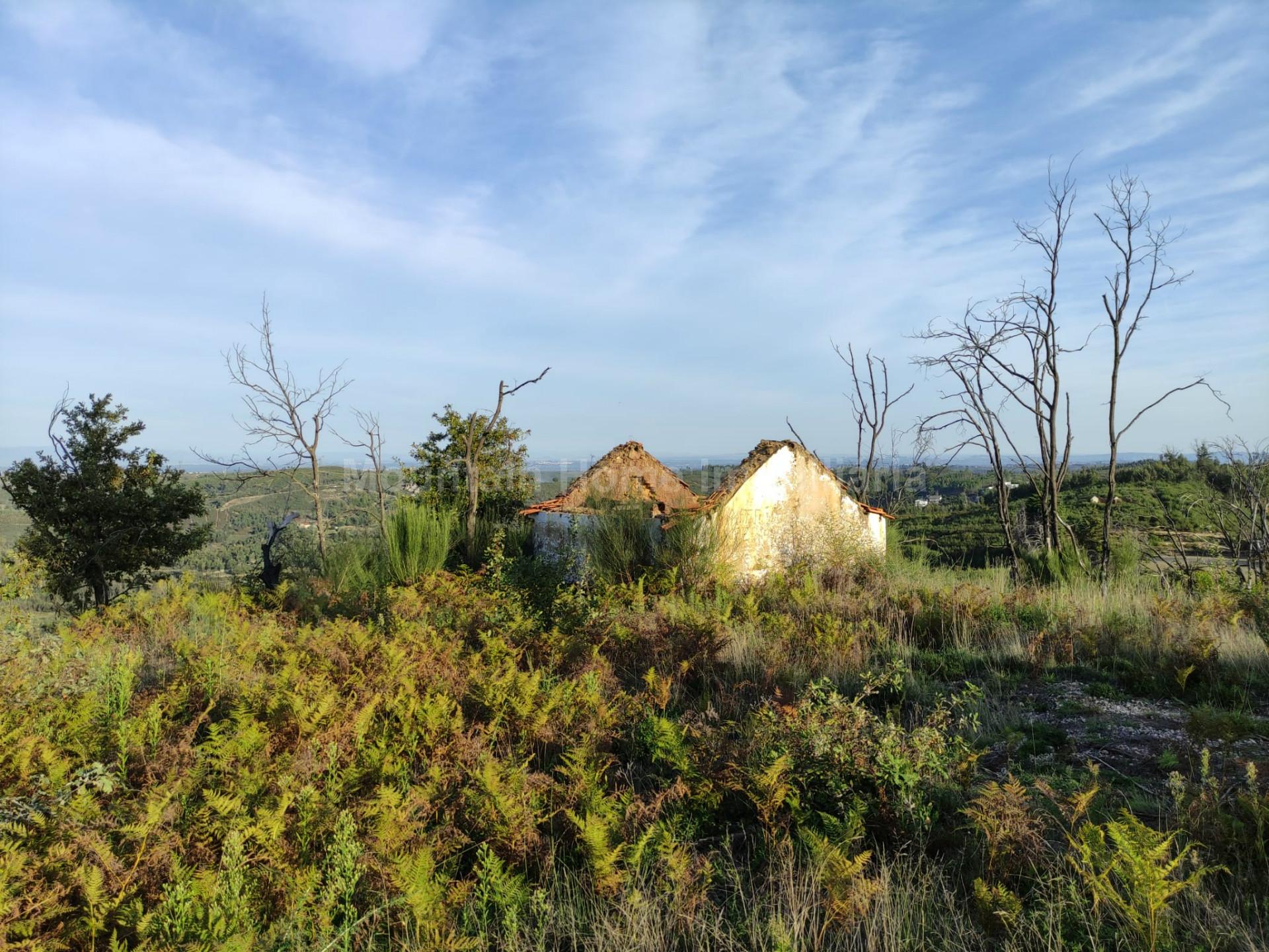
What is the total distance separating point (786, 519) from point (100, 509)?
12.1 meters

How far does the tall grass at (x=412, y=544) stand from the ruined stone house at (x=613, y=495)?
1.58 metres

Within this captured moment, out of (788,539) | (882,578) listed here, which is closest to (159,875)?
(882,578)

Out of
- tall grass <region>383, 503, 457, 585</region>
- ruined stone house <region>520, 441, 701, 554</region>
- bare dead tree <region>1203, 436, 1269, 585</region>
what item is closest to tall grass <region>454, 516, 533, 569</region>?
ruined stone house <region>520, 441, 701, 554</region>

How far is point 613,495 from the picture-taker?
10430 millimetres

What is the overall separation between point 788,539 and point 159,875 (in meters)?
9.80

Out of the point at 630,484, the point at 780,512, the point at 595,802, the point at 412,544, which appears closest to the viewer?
the point at 595,802

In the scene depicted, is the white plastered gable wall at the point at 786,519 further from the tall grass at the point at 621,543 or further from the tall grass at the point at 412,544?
the tall grass at the point at 412,544

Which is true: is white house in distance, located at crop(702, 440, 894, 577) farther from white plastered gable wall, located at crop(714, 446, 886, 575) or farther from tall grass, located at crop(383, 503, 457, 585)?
tall grass, located at crop(383, 503, 457, 585)

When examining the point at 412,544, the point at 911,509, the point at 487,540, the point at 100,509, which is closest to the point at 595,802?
the point at 412,544

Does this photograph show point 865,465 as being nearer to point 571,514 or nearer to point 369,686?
point 571,514

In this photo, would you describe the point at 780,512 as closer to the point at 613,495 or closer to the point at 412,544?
the point at 613,495

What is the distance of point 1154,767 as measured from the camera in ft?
12.2

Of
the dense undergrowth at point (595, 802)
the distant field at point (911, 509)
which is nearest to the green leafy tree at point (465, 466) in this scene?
the distant field at point (911, 509)

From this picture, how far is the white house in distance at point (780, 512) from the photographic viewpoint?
36.1 feet
